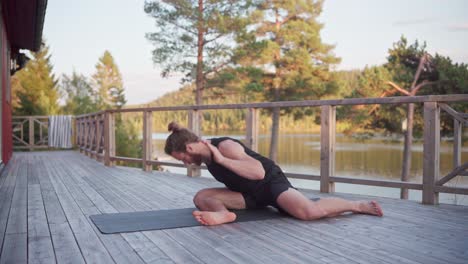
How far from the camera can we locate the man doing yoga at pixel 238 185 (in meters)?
2.89

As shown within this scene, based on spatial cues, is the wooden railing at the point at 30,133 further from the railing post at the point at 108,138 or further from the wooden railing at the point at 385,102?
the wooden railing at the point at 385,102

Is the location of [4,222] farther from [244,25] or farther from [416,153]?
[416,153]

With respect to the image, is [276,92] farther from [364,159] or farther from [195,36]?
[364,159]

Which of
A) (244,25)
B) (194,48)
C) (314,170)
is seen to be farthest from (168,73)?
(314,170)

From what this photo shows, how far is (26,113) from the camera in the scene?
1673 cm

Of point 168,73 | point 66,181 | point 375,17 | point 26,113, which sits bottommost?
point 66,181

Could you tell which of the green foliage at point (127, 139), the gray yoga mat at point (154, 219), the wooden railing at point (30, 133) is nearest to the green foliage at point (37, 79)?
the green foliage at point (127, 139)

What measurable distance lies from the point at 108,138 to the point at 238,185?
545 cm

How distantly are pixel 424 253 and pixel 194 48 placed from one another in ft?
66.2

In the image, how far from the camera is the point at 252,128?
206 inches

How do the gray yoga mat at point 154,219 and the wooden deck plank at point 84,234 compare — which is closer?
the wooden deck plank at point 84,234

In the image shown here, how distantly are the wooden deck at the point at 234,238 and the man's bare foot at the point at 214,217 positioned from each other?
0.23 ft

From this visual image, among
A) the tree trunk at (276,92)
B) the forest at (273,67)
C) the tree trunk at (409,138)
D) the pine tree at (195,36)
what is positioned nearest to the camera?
the tree trunk at (409,138)

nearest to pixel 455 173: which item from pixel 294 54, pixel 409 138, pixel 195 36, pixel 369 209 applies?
pixel 369 209
